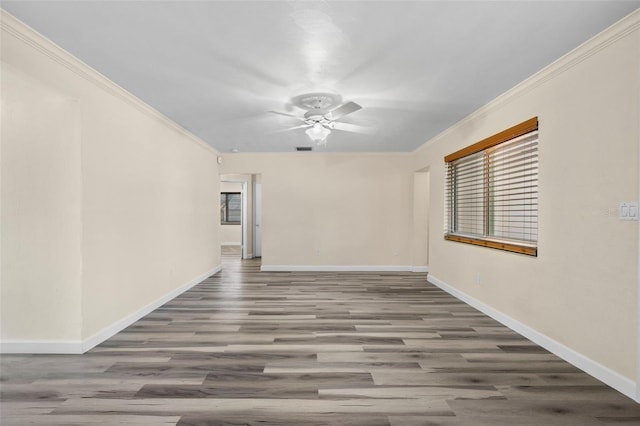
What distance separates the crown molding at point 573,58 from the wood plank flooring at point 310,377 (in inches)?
92.1

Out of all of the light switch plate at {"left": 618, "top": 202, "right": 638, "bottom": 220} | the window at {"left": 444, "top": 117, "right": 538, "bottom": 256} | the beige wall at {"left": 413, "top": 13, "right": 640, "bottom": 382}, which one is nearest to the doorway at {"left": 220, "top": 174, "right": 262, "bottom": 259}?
the window at {"left": 444, "top": 117, "right": 538, "bottom": 256}

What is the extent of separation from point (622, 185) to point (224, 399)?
9.69 ft

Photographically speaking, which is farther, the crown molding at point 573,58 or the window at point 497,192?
the window at point 497,192

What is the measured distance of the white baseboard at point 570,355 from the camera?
2.12 metres

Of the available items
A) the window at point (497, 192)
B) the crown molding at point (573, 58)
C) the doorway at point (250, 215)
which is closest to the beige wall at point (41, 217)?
the crown molding at point (573, 58)

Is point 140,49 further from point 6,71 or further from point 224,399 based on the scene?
point 224,399

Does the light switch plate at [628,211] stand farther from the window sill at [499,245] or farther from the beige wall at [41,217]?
the beige wall at [41,217]

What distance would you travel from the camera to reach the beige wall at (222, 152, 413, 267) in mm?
6574

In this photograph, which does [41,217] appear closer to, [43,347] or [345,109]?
[43,347]

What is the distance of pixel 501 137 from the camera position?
350cm

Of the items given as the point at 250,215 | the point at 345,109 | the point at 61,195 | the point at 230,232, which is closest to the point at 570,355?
the point at 345,109

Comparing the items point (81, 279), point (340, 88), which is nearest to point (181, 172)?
point (81, 279)

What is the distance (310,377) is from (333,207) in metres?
4.48

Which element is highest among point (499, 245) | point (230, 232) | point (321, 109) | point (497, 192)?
point (321, 109)
